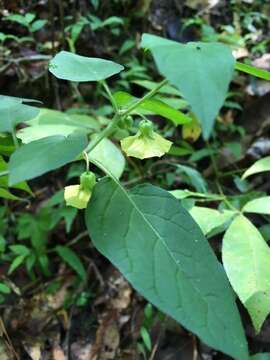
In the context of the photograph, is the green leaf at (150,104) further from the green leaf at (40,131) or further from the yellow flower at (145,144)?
the green leaf at (40,131)

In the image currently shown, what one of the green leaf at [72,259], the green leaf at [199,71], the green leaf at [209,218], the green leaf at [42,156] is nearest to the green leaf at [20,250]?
the green leaf at [72,259]

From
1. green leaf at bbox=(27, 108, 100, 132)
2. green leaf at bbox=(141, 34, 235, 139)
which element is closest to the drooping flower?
green leaf at bbox=(141, 34, 235, 139)

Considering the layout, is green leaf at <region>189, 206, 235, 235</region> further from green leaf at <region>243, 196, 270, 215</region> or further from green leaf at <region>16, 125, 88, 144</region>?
green leaf at <region>16, 125, 88, 144</region>

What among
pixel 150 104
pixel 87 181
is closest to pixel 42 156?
pixel 87 181

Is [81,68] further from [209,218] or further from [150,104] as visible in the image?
[209,218]

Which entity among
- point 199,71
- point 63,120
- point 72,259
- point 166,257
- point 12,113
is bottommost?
point 72,259

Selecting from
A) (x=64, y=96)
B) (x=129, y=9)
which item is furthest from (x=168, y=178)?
(x=129, y=9)
